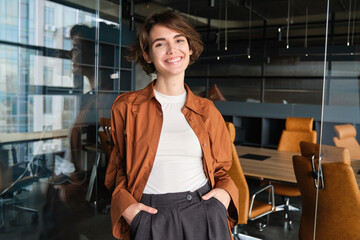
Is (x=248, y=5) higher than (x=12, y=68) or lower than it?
higher

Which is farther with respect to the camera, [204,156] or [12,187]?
[12,187]

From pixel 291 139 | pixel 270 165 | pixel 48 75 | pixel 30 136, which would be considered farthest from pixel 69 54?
pixel 291 139

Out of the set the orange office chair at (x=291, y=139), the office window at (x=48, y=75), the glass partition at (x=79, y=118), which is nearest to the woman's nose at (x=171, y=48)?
the glass partition at (x=79, y=118)

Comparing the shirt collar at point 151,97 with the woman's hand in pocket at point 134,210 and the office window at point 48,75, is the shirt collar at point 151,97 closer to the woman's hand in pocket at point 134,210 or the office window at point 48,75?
the woman's hand in pocket at point 134,210

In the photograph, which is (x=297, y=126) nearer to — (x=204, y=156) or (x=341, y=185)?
(x=341, y=185)

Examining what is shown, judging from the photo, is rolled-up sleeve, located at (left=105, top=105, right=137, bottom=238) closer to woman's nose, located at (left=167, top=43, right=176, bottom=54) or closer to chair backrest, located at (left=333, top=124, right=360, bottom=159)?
woman's nose, located at (left=167, top=43, right=176, bottom=54)

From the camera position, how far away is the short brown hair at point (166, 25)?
125 centimetres

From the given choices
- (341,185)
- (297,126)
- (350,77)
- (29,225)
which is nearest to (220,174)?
(341,185)

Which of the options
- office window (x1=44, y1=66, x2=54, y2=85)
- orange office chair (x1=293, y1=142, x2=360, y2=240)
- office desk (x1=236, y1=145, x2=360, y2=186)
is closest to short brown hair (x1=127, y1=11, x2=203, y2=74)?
office window (x1=44, y1=66, x2=54, y2=85)

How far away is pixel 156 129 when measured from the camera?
122cm

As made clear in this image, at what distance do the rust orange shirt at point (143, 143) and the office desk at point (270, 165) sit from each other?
1.47 meters

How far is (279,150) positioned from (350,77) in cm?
213

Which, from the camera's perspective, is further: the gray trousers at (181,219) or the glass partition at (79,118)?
the glass partition at (79,118)

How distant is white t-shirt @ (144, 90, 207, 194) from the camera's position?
119 centimetres
